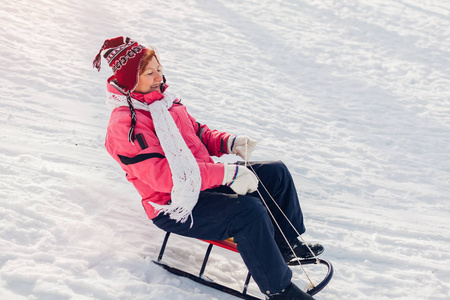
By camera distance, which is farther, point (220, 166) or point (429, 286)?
point (429, 286)

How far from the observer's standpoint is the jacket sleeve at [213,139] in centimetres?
304

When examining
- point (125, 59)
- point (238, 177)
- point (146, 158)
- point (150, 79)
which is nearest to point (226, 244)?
point (238, 177)

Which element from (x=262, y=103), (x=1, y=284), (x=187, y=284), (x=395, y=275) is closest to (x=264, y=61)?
(x=262, y=103)

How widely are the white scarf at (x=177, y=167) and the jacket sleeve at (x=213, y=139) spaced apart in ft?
1.48

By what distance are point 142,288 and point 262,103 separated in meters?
4.19

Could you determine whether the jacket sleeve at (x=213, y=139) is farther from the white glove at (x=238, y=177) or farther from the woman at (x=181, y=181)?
the white glove at (x=238, y=177)

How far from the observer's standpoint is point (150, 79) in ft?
8.87

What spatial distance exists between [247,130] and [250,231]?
125 inches

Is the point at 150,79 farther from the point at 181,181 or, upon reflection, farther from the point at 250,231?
the point at 250,231

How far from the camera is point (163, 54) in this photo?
297 inches

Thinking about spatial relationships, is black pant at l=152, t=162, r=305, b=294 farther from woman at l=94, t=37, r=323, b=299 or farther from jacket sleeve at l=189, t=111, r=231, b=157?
jacket sleeve at l=189, t=111, r=231, b=157

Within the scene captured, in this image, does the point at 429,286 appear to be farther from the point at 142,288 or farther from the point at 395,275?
the point at 142,288

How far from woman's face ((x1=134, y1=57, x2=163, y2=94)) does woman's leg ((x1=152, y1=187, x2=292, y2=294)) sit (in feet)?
2.34

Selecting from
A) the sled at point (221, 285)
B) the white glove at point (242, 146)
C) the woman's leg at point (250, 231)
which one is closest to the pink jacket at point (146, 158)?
the woman's leg at point (250, 231)
